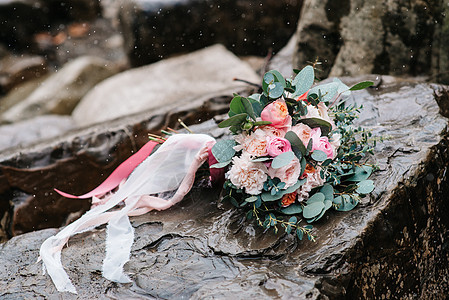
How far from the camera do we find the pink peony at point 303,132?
1.89 m

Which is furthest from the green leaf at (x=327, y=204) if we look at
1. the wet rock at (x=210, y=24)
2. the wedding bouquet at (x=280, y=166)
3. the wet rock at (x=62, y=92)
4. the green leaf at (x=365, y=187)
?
the wet rock at (x=62, y=92)

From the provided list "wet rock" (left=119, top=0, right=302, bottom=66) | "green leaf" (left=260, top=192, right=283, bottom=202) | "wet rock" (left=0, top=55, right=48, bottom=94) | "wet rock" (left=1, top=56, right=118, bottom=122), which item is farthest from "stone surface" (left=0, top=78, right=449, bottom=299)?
"wet rock" (left=0, top=55, right=48, bottom=94)

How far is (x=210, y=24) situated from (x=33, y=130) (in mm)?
2587

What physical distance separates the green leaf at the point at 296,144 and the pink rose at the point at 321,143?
59 millimetres

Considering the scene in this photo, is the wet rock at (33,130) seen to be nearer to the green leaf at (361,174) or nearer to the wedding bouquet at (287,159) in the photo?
the wedding bouquet at (287,159)

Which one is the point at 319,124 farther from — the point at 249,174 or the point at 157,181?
the point at 157,181

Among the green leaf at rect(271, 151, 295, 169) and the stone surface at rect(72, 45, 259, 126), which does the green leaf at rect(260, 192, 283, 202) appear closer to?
the green leaf at rect(271, 151, 295, 169)

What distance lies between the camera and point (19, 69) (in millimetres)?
8070

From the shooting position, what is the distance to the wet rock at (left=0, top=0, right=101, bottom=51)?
839 cm

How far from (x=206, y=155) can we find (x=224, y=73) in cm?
287

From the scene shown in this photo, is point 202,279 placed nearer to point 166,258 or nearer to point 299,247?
point 166,258

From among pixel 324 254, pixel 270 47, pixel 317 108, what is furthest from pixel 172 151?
pixel 270 47

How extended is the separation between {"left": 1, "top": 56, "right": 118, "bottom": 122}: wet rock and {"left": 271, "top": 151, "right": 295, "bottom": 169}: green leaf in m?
5.08

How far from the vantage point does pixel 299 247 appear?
1.79 m
